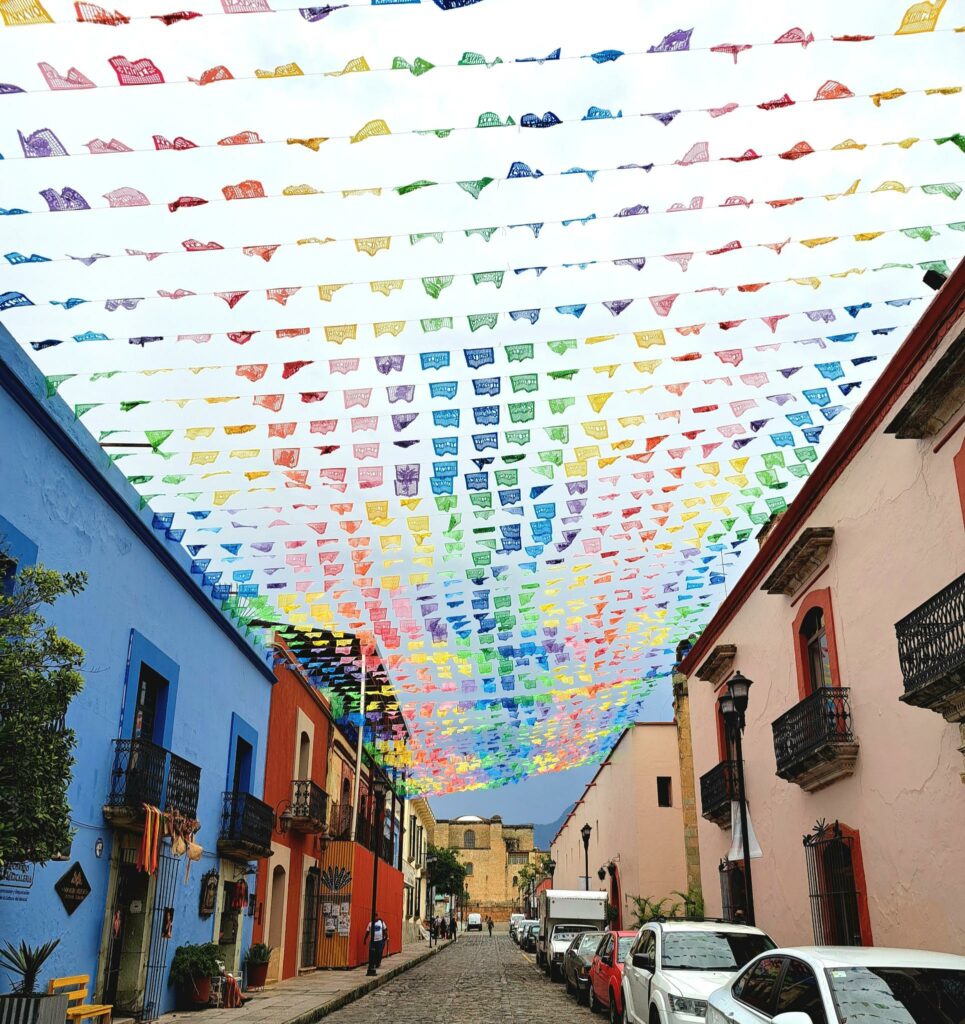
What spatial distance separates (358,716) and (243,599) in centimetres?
1247

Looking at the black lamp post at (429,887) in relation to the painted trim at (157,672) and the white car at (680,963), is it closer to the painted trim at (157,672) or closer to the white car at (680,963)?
the painted trim at (157,672)

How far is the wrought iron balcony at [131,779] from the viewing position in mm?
11766

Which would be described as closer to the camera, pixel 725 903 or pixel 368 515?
pixel 368 515

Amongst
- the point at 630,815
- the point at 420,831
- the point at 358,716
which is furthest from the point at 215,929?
the point at 420,831

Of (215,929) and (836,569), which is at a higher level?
(836,569)

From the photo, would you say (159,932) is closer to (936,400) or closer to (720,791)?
(720,791)

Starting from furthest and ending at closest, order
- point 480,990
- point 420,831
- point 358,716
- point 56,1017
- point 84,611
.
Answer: point 420,831
point 358,716
point 480,990
point 84,611
point 56,1017

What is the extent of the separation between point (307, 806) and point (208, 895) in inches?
217

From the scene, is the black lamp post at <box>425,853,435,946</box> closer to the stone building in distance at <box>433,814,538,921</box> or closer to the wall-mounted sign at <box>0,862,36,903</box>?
the stone building in distance at <box>433,814,538,921</box>

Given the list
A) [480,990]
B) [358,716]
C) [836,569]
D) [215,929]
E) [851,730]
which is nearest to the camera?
[851,730]

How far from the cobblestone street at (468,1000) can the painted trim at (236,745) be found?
418 centimetres

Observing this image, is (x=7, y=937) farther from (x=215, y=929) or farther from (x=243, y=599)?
(x=243, y=599)

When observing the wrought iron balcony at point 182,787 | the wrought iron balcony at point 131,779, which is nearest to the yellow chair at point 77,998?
the wrought iron balcony at point 131,779

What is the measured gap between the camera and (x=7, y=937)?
9.45 m
